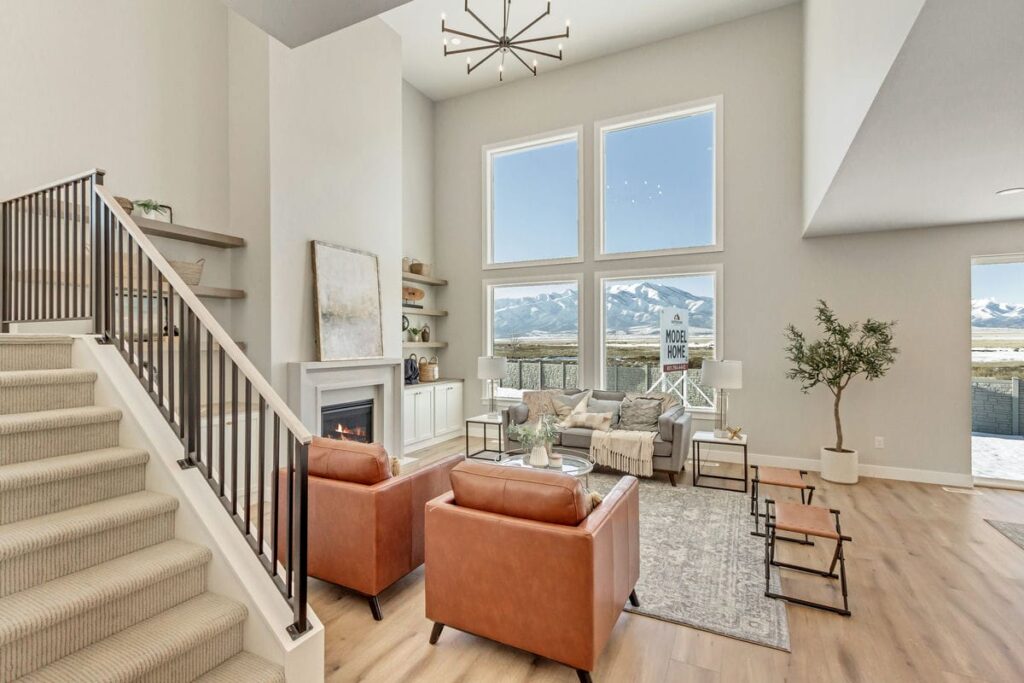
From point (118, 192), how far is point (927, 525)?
22.9ft

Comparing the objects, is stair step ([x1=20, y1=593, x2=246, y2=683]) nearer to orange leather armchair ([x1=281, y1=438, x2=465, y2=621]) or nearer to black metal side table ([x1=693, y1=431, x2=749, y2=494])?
orange leather armchair ([x1=281, y1=438, x2=465, y2=621])

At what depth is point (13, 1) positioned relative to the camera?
3348 mm

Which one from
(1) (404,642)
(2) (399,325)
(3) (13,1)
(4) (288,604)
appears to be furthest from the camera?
(2) (399,325)

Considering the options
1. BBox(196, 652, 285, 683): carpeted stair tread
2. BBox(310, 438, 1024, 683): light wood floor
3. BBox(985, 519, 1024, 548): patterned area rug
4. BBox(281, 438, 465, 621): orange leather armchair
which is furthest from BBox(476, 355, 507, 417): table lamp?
BBox(985, 519, 1024, 548): patterned area rug

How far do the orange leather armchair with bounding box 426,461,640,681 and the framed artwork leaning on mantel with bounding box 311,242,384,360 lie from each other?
3.08 meters

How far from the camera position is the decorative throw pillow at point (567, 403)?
19.0 ft

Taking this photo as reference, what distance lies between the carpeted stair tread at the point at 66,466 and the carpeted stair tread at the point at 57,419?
0.13m

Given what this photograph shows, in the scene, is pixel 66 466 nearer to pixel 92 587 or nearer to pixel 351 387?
pixel 92 587

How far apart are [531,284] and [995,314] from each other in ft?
16.5

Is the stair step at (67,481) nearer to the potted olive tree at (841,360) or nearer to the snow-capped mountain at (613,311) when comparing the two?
the snow-capped mountain at (613,311)

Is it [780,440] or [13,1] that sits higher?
[13,1]

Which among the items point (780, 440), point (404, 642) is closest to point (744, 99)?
point (780, 440)

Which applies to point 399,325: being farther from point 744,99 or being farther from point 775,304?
point 744,99

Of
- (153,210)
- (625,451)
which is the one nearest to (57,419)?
(153,210)
